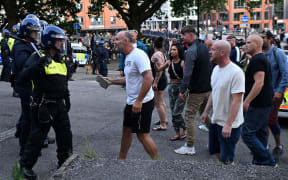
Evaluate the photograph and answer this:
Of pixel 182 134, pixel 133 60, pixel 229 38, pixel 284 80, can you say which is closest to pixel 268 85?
pixel 284 80

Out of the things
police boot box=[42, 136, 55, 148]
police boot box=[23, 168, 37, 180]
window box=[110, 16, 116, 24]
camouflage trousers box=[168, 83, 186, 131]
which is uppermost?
window box=[110, 16, 116, 24]

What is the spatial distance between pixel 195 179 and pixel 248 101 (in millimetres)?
1551

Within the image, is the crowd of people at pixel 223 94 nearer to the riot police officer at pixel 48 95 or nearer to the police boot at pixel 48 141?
the riot police officer at pixel 48 95

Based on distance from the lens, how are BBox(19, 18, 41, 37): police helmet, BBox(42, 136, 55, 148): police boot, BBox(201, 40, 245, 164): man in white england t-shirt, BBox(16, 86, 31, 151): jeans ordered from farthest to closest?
1. BBox(42, 136, 55, 148): police boot
2. BBox(16, 86, 31, 151): jeans
3. BBox(19, 18, 41, 37): police helmet
4. BBox(201, 40, 245, 164): man in white england t-shirt

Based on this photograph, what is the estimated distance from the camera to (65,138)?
461cm

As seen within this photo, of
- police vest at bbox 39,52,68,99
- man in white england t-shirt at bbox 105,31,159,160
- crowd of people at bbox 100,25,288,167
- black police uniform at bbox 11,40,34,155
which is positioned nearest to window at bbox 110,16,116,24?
crowd of people at bbox 100,25,288,167

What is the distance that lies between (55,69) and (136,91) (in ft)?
3.26

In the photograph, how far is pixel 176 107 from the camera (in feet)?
21.6

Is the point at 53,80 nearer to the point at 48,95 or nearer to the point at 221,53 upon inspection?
the point at 48,95

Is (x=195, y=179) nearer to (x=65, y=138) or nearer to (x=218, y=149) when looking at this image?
(x=218, y=149)

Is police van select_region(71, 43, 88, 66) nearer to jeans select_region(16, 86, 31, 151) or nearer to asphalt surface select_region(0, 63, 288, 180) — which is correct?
asphalt surface select_region(0, 63, 288, 180)

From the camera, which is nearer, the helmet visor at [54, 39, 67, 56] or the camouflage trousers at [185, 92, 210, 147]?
the helmet visor at [54, 39, 67, 56]

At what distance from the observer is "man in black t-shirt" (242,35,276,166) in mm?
4742

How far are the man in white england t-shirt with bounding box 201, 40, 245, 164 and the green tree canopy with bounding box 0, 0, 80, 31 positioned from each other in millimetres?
22399
